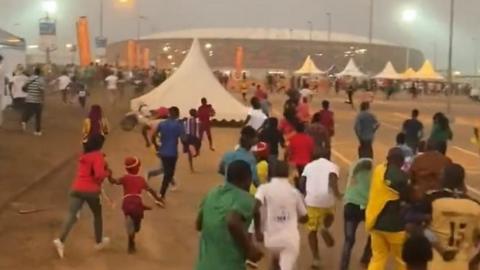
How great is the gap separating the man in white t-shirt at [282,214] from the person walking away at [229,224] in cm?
197

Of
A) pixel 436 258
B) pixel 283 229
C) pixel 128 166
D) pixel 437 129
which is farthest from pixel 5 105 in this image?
pixel 436 258

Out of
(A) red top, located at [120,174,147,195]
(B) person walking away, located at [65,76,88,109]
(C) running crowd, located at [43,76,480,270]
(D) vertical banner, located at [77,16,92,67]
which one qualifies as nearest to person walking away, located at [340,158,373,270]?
(C) running crowd, located at [43,76,480,270]

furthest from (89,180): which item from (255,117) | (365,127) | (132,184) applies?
(365,127)

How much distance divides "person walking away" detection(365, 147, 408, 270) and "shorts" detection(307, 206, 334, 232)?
5.50 feet

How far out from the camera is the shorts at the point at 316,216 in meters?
11.4

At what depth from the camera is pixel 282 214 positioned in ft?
30.7

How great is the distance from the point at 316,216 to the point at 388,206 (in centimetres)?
207

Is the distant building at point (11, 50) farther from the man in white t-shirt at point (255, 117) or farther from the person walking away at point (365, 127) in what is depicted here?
the person walking away at point (365, 127)

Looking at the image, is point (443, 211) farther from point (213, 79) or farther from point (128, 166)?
point (213, 79)

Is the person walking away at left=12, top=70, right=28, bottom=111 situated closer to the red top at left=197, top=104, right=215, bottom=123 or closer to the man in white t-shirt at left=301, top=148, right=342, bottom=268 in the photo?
the red top at left=197, top=104, right=215, bottom=123

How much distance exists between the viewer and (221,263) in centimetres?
724

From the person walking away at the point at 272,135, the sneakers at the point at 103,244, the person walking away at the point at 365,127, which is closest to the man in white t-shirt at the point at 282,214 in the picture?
the sneakers at the point at 103,244

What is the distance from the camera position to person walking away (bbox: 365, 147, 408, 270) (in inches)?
369

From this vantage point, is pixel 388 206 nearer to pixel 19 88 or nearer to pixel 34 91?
pixel 34 91
